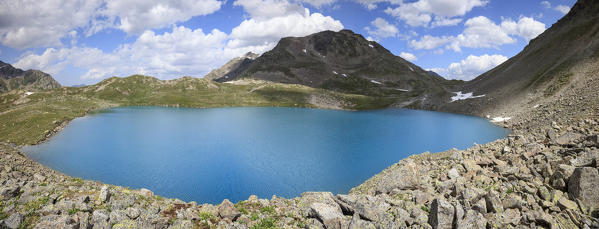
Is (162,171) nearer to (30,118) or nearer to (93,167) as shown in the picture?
(93,167)

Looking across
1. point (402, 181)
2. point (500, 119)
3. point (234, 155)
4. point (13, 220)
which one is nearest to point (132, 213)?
point (13, 220)

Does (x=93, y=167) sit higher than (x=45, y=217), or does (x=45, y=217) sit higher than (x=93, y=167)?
(x=45, y=217)

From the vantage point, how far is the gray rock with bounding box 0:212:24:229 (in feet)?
39.4

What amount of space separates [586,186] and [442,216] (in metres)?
7.56

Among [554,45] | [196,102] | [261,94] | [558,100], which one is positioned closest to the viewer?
[558,100]

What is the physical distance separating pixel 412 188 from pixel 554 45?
13959 centimetres

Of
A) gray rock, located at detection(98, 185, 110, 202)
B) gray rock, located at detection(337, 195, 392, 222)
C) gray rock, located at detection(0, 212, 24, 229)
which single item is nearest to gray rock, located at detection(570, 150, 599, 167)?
gray rock, located at detection(337, 195, 392, 222)

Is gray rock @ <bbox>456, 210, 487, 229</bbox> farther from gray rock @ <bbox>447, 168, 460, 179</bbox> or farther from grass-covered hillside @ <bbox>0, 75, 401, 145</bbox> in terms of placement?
grass-covered hillside @ <bbox>0, 75, 401, 145</bbox>

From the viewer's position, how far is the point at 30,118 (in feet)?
239

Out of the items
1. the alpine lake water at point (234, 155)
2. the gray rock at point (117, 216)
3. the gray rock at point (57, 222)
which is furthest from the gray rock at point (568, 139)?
the gray rock at point (57, 222)

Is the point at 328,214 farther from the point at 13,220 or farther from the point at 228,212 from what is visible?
the point at 13,220

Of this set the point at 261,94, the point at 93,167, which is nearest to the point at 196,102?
the point at 261,94

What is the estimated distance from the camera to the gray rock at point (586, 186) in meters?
12.6

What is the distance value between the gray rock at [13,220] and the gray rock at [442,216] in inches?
805
